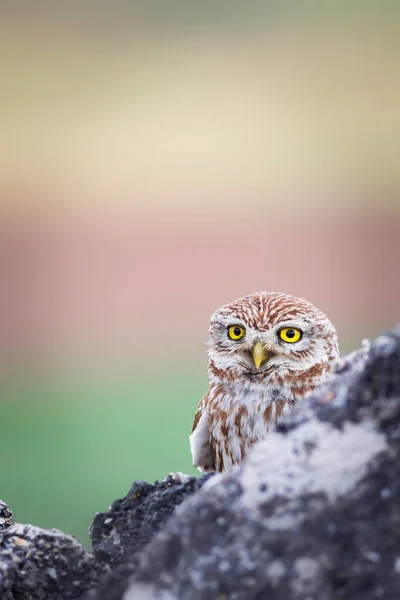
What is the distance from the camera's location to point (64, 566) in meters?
1.29

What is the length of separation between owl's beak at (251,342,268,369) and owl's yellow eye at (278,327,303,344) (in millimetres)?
79

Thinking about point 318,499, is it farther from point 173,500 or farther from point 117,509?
point 117,509

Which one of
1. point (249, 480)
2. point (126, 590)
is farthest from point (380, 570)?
point (126, 590)

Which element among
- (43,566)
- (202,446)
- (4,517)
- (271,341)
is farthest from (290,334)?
(43,566)

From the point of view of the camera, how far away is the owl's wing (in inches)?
103

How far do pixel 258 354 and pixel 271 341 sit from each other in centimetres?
6

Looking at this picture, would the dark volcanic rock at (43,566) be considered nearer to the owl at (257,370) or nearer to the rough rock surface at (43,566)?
the rough rock surface at (43,566)

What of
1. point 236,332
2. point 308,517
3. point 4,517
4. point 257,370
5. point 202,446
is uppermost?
point 236,332

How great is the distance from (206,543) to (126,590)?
16 cm

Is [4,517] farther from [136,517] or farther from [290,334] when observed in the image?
[290,334]

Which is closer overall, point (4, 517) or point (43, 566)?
point (43, 566)

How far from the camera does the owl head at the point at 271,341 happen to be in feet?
8.40

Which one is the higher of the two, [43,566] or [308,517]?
[43,566]

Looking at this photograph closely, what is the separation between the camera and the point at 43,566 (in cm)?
128
